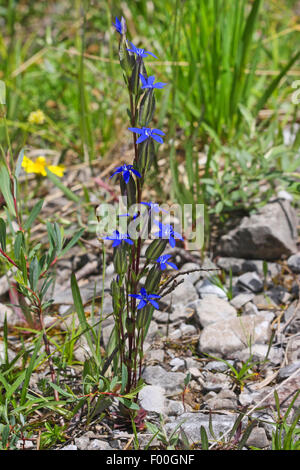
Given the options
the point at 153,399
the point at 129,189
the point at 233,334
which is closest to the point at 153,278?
the point at 129,189

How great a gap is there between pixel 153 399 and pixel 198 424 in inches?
6.7

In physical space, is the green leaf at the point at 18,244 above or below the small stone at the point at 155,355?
above

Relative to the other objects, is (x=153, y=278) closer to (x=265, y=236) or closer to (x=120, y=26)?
(x=120, y=26)

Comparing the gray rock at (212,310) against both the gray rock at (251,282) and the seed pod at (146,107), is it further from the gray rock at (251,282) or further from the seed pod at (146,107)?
the seed pod at (146,107)

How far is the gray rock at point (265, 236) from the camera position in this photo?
2.17 m

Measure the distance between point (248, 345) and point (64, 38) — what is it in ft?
9.90

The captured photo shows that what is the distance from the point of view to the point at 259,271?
2.14 meters

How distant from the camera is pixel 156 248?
1.34 meters

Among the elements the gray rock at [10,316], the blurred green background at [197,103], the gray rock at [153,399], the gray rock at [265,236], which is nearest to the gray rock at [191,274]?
the gray rock at [265,236]

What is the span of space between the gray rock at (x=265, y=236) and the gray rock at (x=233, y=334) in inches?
14.8

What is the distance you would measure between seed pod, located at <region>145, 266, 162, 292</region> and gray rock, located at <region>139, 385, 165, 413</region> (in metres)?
0.42

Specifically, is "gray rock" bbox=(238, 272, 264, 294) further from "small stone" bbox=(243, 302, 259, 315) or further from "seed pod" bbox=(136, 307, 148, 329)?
"seed pod" bbox=(136, 307, 148, 329)

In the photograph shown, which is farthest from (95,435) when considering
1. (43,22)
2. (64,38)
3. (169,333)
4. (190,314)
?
(43,22)

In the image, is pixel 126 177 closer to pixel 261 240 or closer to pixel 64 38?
pixel 261 240
